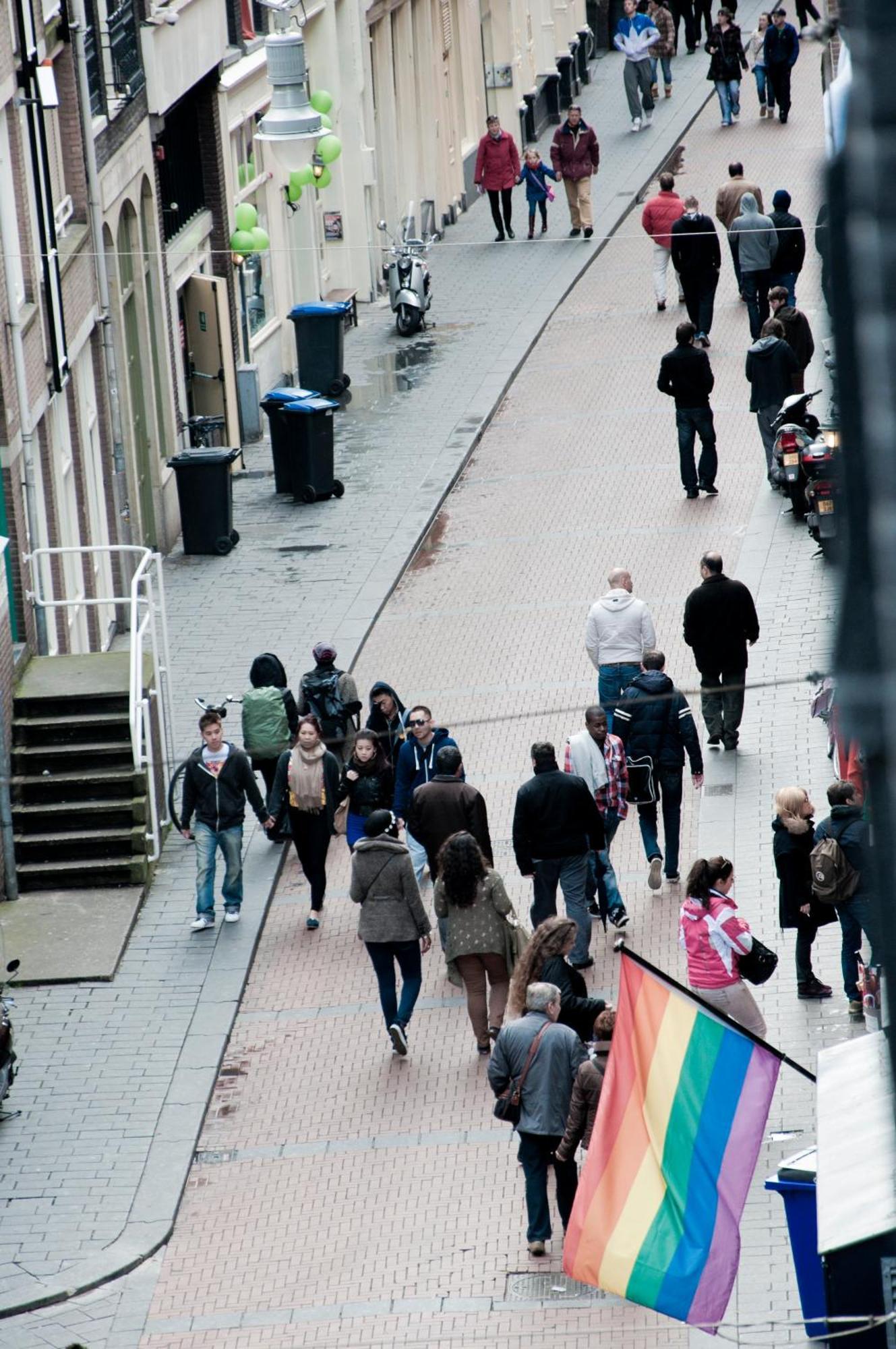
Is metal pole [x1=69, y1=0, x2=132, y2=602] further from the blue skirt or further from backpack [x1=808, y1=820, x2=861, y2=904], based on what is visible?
backpack [x1=808, y1=820, x2=861, y2=904]

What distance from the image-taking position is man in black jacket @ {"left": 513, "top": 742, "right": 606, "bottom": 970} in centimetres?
1165

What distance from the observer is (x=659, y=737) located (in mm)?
12875

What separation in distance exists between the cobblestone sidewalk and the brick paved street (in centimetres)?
6

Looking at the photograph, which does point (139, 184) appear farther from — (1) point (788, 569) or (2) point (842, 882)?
(2) point (842, 882)

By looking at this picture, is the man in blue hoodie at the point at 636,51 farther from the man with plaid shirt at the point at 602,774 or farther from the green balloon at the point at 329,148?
the man with plaid shirt at the point at 602,774

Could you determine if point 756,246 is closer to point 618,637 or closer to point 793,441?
point 793,441

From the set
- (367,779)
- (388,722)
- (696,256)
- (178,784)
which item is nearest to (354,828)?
(367,779)

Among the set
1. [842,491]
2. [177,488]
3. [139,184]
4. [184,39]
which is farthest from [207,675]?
[842,491]

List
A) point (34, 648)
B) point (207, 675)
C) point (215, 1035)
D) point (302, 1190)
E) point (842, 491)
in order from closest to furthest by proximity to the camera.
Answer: point (842, 491) < point (302, 1190) < point (215, 1035) < point (34, 648) < point (207, 675)

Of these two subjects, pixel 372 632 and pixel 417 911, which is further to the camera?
pixel 372 632

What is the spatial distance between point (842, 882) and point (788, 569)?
26.7ft

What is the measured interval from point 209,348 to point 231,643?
→ 6140 mm

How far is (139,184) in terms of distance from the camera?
828 inches

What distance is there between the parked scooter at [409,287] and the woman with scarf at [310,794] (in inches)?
621
